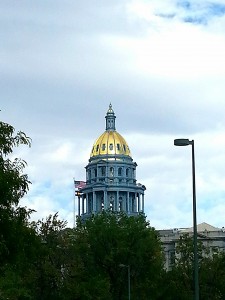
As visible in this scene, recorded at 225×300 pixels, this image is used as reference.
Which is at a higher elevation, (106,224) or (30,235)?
(106,224)

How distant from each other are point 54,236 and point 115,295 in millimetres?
17477

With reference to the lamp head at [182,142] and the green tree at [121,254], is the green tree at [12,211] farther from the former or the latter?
the green tree at [121,254]

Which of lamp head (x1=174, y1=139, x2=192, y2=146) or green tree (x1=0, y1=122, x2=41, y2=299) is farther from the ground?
lamp head (x1=174, y1=139, x2=192, y2=146)

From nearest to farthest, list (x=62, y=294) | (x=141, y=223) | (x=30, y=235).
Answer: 1. (x=30, y=235)
2. (x=62, y=294)
3. (x=141, y=223)

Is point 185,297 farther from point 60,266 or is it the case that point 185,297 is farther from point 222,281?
point 60,266

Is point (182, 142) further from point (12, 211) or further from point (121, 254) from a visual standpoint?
point (121, 254)

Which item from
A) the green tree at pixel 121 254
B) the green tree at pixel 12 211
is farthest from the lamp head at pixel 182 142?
the green tree at pixel 121 254

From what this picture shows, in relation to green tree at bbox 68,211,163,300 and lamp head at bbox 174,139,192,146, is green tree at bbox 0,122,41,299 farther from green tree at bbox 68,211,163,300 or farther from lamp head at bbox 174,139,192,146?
green tree at bbox 68,211,163,300

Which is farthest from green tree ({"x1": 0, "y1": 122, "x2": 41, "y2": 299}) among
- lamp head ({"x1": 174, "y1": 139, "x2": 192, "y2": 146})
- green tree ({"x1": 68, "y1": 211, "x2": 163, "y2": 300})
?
green tree ({"x1": 68, "y1": 211, "x2": 163, "y2": 300})

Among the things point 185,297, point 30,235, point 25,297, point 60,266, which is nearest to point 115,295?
point 185,297

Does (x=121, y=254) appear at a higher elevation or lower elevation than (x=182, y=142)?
lower

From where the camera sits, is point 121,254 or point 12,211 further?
point 121,254

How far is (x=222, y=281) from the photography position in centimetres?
8850

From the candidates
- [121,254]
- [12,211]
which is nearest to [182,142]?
[12,211]
